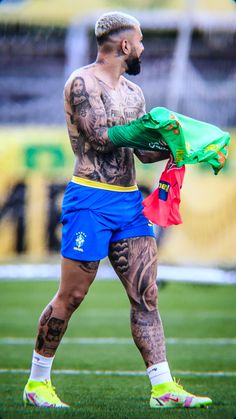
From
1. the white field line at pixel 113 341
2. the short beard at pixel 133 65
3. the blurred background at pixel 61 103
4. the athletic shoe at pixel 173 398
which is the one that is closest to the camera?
the athletic shoe at pixel 173 398

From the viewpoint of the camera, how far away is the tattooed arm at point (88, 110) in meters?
7.14

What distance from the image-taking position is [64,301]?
7.17 meters

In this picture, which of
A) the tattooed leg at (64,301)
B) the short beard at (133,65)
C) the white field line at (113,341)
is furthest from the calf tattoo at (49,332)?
the white field line at (113,341)

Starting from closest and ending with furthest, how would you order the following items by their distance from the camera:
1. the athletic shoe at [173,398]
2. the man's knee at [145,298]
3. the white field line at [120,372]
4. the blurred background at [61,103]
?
the athletic shoe at [173,398], the man's knee at [145,298], the white field line at [120,372], the blurred background at [61,103]

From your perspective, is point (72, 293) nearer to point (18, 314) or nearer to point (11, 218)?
point (18, 314)

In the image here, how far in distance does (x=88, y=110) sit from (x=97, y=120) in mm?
90

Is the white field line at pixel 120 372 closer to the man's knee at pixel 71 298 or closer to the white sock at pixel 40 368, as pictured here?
the white sock at pixel 40 368

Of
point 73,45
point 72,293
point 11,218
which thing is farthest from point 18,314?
point 73,45

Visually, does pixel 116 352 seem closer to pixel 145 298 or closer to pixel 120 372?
pixel 120 372

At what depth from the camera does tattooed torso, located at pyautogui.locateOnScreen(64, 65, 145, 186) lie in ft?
23.5

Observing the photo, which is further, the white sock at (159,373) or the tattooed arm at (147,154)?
the tattooed arm at (147,154)

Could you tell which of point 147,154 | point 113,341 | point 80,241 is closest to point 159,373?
point 80,241

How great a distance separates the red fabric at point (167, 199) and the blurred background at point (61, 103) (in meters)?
10.0

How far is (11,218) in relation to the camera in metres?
18.0
